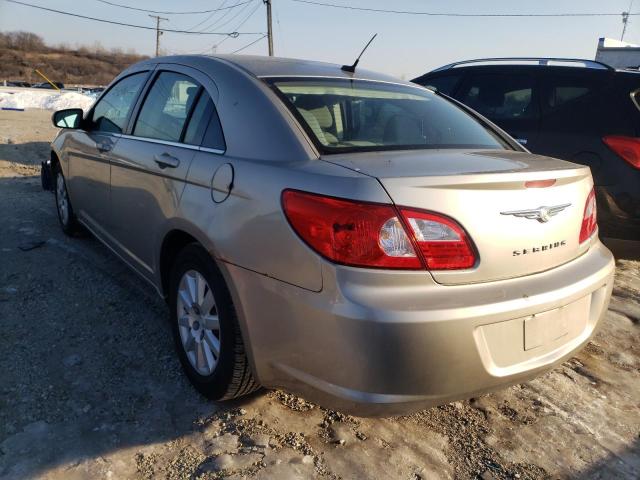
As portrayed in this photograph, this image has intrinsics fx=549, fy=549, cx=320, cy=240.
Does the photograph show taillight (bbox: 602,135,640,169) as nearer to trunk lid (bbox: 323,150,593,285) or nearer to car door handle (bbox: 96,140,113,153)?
trunk lid (bbox: 323,150,593,285)

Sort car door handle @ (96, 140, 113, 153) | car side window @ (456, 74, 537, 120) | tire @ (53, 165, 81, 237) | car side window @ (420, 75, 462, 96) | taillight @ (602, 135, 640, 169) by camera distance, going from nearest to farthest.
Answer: car door handle @ (96, 140, 113, 153) < taillight @ (602, 135, 640, 169) < tire @ (53, 165, 81, 237) < car side window @ (456, 74, 537, 120) < car side window @ (420, 75, 462, 96)

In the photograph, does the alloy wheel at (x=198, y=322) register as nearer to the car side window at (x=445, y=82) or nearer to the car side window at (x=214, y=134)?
the car side window at (x=214, y=134)

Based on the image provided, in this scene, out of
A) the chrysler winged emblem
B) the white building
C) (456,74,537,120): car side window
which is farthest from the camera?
the white building

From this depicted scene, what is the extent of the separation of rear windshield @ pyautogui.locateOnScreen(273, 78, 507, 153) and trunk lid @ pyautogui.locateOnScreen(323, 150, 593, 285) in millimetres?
194

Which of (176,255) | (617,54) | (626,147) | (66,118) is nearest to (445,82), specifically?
(626,147)

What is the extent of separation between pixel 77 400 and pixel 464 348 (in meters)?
1.81

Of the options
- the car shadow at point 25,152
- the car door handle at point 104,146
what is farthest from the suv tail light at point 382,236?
the car shadow at point 25,152

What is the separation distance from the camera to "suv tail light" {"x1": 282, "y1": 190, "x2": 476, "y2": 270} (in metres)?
1.84

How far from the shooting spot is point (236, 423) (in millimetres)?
2461

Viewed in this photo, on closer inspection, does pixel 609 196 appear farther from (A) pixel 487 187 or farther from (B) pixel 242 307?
(B) pixel 242 307

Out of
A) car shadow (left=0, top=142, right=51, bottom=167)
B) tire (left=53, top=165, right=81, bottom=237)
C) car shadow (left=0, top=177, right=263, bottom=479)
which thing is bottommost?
car shadow (left=0, top=177, right=263, bottom=479)

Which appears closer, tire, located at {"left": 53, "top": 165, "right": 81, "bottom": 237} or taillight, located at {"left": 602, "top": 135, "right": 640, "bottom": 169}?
taillight, located at {"left": 602, "top": 135, "right": 640, "bottom": 169}

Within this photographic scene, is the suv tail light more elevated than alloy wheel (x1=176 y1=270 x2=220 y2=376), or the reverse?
the suv tail light

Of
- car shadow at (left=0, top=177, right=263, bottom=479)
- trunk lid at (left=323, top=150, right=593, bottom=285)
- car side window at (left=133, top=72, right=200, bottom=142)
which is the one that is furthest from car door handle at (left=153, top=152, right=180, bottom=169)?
car shadow at (left=0, top=177, right=263, bottom=479)
